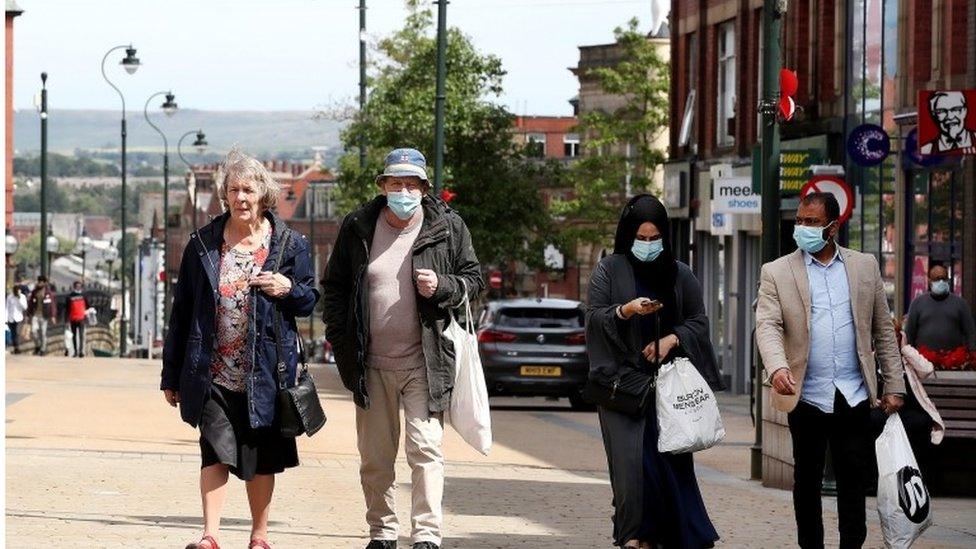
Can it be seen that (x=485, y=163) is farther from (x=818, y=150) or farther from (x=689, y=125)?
(x=818, y=150)

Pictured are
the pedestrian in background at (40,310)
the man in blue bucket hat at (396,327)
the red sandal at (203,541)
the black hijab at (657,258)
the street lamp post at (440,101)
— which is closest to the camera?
the red sandal at (203,541)

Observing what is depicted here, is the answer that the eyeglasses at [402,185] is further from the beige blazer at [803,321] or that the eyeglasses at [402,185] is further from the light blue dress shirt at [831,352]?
the light blue dress shirt at [831,352]

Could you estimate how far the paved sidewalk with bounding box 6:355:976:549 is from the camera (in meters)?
12.7

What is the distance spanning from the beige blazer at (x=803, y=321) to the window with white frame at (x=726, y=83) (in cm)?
2951

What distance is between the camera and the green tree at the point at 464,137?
4925cm

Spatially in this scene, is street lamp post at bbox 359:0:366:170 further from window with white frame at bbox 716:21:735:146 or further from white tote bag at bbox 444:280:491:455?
white tote bag at bbox 444:280:491:455

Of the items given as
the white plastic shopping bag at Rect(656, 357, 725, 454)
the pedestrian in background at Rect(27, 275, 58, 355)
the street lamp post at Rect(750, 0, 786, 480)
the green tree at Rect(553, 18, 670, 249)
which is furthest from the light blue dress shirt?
the green tree at Rect(553, 18, 670, 249)

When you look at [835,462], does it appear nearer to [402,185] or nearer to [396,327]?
[396,327]

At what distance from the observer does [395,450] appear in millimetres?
11195

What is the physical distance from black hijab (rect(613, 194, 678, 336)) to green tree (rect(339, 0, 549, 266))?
37.5 meters

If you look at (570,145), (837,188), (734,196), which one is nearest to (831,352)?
(837,188)

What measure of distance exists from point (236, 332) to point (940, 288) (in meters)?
15.5

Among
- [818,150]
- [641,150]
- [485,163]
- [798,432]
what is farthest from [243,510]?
[641,150]

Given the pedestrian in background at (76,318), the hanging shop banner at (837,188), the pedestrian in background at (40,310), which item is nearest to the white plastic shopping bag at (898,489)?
the hanging shop banner at (837,188)
